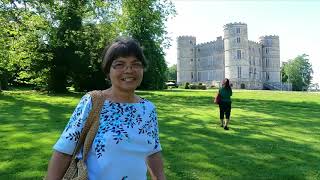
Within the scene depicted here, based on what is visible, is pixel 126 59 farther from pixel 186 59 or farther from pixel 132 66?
pixel 186 59

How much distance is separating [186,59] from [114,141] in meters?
117

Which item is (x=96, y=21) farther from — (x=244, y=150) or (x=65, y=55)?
(x=244, y=150)

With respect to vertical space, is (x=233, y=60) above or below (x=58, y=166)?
above

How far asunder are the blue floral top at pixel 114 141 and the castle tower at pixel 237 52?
101m

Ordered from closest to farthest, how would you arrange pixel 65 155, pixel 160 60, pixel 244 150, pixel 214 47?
pixel 65 155 → pixel 244 150 → pixel 160 60 → pixel 214 47

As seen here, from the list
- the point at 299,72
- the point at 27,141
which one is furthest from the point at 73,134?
the point at 299,72

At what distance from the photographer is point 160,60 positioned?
54.6 meters

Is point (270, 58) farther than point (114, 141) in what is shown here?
Yes

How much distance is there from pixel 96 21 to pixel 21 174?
25047 millimetres

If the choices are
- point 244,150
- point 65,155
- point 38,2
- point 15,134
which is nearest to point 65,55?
point 38,2

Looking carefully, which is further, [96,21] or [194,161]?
[96,21]

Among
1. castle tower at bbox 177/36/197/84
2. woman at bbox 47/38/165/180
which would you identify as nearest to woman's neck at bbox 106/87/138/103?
woman at bbox 47/38/165/180

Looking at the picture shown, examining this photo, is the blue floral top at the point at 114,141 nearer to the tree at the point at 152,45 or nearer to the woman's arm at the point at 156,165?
the woman's arm at the point at 156,165

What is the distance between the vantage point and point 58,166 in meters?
2.33
